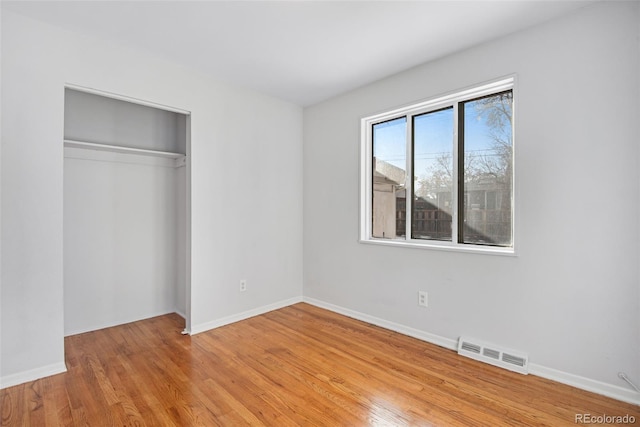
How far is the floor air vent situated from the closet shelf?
3452 millimetres

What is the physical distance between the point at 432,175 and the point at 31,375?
3.62 metres

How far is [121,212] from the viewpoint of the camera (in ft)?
11.0

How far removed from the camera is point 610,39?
2.04 m

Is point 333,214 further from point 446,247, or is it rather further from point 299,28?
point 299,28

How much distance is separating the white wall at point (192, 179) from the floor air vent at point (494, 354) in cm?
217

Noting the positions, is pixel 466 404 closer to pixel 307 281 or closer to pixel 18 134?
pixel 307 281

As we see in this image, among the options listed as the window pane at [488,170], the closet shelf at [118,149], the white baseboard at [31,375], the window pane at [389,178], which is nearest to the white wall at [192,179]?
the white baseboard at [31,375]

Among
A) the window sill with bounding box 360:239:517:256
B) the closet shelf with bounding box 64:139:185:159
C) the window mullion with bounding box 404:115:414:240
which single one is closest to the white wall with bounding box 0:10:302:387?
the closet shelf with bounding box 64:139:185:159

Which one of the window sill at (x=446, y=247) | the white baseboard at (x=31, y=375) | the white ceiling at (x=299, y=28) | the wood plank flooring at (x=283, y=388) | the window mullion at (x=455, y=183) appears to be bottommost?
the wood plank flooring at (x=283, y=388)

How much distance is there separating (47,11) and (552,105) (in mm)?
3658

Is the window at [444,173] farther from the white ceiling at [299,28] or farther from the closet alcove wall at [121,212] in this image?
the closet alcove wall at [121,212]

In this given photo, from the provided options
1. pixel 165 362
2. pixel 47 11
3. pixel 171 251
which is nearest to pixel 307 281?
pixel 171 251

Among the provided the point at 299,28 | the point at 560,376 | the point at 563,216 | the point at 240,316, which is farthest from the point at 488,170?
the point at 240,316

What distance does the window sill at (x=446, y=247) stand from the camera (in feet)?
8.31
